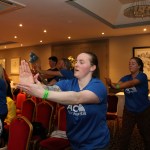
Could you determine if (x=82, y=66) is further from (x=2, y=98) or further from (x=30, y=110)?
(x=30, y=110)

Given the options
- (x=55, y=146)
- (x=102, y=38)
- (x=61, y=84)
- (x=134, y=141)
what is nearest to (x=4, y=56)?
(x=102, y=38)

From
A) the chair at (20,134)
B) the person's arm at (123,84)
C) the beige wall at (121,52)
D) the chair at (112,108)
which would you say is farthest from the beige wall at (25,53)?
the chair at (20,134)

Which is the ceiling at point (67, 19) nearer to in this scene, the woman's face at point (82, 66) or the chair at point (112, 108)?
the chair at point (112, 108)

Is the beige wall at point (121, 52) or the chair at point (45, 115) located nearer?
the chair at point (45, 115)

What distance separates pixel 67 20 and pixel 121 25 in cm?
179

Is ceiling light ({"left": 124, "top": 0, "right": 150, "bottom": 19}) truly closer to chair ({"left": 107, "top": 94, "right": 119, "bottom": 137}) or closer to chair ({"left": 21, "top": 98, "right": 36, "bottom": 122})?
chair ({"left": 107, "top": 94, "right": 119, "bottom": 137})

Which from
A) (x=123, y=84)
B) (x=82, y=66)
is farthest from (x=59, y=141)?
(x=82, y=66)

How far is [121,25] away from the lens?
7156 mm

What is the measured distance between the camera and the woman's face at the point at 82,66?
1.74m

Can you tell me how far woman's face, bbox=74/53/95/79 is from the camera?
1.74m

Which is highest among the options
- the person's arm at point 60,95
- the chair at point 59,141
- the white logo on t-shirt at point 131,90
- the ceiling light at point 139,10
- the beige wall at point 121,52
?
the ceiling light at point 139,10

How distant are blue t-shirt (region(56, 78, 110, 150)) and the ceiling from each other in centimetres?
356

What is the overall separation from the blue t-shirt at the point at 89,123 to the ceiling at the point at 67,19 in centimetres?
356

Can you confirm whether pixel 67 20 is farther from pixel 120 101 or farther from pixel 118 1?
pixel 120 101
